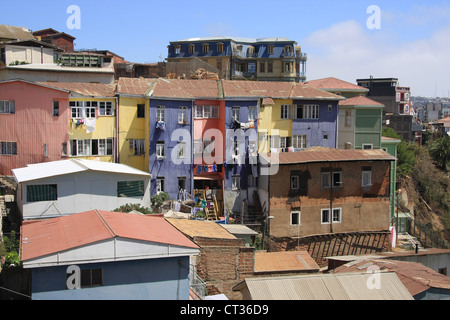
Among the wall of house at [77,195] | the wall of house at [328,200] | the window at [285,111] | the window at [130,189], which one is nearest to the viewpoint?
the wall of house at [77,195]

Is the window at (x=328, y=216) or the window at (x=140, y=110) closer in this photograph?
the window at (x=328, y=216)

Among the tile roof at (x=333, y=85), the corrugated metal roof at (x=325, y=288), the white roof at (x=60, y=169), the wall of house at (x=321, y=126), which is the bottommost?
the corrugated metal roof at (x=325, y=288)

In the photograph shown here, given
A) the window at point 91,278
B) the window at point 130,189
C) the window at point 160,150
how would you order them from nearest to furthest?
the window at point 91,278, the window at point 130,189, the window at point 160,150

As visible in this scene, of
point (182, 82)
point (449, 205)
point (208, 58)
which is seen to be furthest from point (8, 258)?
point (208, 58)

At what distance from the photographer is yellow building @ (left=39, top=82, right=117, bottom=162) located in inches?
1278

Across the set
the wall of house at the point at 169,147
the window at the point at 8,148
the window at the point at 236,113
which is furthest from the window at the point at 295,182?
the window at the point at 8,148

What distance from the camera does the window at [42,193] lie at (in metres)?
26.0

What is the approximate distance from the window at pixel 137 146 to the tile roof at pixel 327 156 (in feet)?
24.3

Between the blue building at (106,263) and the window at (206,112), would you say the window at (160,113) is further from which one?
the blue building at (106,263)

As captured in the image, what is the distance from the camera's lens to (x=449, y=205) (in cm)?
5038

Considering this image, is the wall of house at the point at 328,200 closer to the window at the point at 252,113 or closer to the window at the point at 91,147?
the window at the point at 252,113

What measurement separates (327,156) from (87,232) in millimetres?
18716

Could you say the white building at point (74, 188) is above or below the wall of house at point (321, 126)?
below

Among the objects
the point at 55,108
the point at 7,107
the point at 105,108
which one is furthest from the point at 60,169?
the point at 7,107
